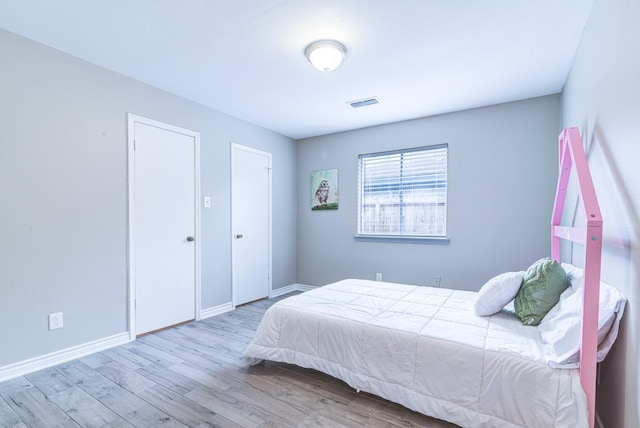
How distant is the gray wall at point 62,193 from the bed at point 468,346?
5.14 feet

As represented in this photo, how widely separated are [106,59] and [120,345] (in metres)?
2.55

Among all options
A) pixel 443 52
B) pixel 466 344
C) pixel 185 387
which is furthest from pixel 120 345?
pixel 443 52

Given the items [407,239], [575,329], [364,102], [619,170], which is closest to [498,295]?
[575,329]

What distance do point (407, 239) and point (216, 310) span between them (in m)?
2.59

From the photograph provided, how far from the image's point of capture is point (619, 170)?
1431mm

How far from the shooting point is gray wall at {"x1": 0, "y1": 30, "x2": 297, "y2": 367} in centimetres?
223

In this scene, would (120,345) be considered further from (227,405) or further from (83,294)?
(227,405)

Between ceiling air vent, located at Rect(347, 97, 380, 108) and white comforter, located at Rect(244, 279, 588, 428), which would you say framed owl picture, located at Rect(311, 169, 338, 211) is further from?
white comforter, located at Rect(244, 279, 588, 428)

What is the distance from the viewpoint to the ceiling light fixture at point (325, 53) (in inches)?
90.2

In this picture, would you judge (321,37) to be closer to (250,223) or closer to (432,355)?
(432,355)

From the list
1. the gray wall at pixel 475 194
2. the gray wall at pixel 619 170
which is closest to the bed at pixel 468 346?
the gray wall at pixel 619 170

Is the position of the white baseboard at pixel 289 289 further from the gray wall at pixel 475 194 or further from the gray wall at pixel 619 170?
the gray wall at pixel 619 170

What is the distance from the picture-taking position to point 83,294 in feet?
8.52

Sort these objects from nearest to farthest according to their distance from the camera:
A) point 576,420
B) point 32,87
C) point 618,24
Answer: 1. point 576,420
2. point 618,24
3. point 32,87
